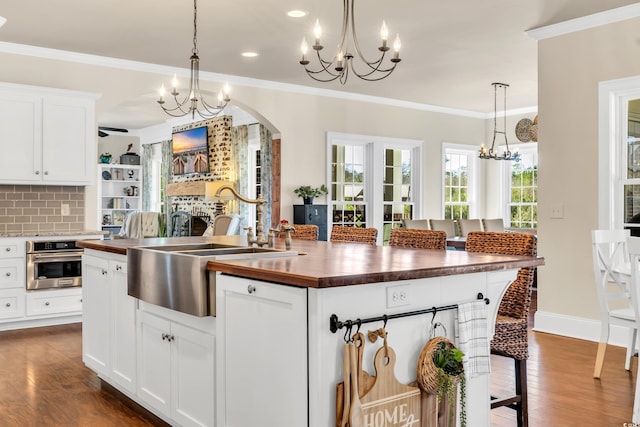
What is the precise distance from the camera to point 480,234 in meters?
3.13

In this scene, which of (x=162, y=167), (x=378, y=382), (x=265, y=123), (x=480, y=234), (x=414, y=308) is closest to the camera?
(x=378, y=382)

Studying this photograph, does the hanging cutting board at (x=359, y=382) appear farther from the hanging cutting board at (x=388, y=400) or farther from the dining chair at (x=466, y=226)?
the dining chair at (x=466, y=226)

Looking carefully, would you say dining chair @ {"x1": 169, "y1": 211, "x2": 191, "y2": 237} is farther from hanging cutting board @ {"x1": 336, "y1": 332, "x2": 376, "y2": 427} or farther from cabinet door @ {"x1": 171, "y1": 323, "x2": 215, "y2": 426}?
hanging cutting board @ {"x1": 336, "y1": 332, "x2": 376, "y2": 427}

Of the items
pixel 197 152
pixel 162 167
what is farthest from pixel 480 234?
pixel 162 167

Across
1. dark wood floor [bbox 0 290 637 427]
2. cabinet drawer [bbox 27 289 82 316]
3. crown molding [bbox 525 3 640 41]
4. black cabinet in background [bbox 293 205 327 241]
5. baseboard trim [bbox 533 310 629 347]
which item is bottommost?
dark wood floor [bbox 0 290 637 427]

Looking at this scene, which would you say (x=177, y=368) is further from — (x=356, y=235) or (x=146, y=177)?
(x=146, y=177)

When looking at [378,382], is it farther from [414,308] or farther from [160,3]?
[160,3]

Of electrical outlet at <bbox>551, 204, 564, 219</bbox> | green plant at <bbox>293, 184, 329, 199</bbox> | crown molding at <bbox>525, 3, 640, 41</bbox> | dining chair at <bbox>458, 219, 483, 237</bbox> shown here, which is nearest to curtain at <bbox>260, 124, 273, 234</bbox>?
green plant at <bbox>293, 184, 329, 199</bbox>

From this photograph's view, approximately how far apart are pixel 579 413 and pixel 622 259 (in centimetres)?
208

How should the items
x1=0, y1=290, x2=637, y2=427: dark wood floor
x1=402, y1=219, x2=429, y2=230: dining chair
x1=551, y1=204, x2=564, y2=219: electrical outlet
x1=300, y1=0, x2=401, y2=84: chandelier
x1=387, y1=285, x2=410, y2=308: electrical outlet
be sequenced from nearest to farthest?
1. x1=387, y1=285, x2=410, y2=308: electrical outlet
2. x1=0, y1=290, x2=637, y2=427: dark wood floor
3. x1=300, y1=0, x2=401, y2=84: chandelier
4. x1=551, y1=204, x2=564, y2=219: electrical outlet
5. x1=402, y1=219, x2=429, y2=230: dining chair

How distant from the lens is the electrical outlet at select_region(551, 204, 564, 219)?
207 inches

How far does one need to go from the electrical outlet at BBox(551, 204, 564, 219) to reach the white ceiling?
1597 millimetres

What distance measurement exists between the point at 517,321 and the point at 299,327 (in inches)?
50.0

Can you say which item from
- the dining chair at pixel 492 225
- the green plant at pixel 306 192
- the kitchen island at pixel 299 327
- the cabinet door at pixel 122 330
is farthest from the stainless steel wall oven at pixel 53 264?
the dining chair at pixel 492 225
